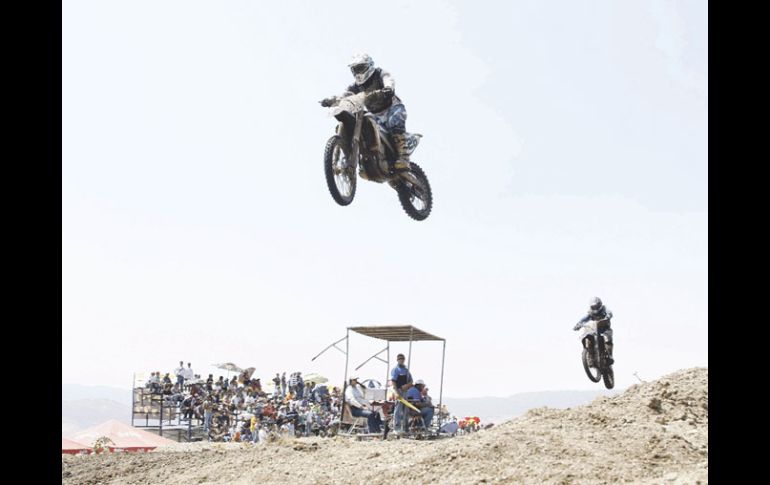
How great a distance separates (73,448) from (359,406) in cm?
641

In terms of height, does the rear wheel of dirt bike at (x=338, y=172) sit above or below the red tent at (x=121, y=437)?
above

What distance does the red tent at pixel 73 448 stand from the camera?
16.9 meters

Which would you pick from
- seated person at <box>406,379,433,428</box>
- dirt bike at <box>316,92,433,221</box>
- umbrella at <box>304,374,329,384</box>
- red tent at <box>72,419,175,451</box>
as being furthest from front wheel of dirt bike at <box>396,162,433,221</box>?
umbrella at <box>304,374,329,384</box>

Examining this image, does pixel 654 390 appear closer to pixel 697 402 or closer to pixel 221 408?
pixel 697 402

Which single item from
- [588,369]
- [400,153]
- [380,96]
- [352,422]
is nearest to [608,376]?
[588,369]

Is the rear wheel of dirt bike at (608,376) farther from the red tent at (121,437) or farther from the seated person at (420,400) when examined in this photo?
the red tent at (121,437)

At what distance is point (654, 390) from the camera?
11.8m

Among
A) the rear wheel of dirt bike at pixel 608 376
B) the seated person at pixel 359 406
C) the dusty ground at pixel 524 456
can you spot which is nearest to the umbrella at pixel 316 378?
the seated person at pixel 359 406

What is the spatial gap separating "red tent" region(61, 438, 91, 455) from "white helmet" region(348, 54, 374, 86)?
9.92 meters

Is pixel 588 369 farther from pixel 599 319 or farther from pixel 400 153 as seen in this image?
pixel 400 153

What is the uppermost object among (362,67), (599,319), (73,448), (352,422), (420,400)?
(362,67)

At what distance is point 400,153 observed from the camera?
14508 mm
